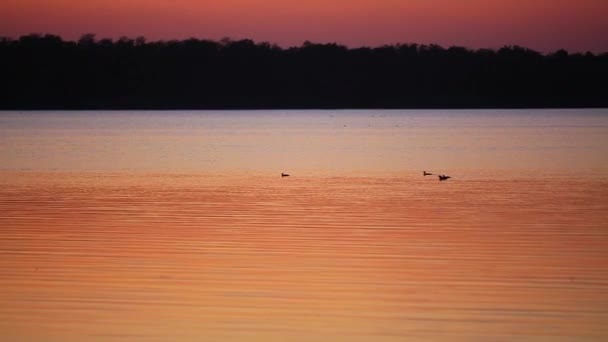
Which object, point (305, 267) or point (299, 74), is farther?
point (299, 74)

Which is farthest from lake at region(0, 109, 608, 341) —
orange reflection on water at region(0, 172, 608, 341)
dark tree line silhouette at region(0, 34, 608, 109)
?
dark tree line silhouette at region(0, 34, 608, 109)

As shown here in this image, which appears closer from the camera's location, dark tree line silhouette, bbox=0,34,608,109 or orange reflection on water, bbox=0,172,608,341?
orange reflection on water, bbox=0,172,608,341

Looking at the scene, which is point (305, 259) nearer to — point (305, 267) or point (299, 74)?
point (305, 267)

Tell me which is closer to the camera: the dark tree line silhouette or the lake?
the lake

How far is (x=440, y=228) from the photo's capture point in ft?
52.0

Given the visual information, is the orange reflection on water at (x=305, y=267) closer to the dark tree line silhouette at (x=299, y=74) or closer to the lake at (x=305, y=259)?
the lake at (x=305, y=259)

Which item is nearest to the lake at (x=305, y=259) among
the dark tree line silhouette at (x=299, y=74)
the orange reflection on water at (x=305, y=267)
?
the orange reflection on water at (x=305, y=267)

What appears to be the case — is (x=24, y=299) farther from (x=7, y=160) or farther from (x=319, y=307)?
(x=7, y=160)

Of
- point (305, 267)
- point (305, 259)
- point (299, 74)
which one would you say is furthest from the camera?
point (299, 74)

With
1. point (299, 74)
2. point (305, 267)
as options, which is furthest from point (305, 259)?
point (299, 74)

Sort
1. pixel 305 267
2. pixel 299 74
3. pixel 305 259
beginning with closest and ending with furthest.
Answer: pixel 305 267 → pixel 305 259 → pixel 299 74

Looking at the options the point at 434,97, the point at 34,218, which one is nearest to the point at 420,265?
the point at 34,218

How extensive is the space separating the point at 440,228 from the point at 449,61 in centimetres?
10841

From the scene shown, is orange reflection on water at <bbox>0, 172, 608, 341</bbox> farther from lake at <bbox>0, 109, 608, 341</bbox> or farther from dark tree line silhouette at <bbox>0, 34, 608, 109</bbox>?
dark tree line silhouette at <bbox>0, 34, 608, 109</bbox>
